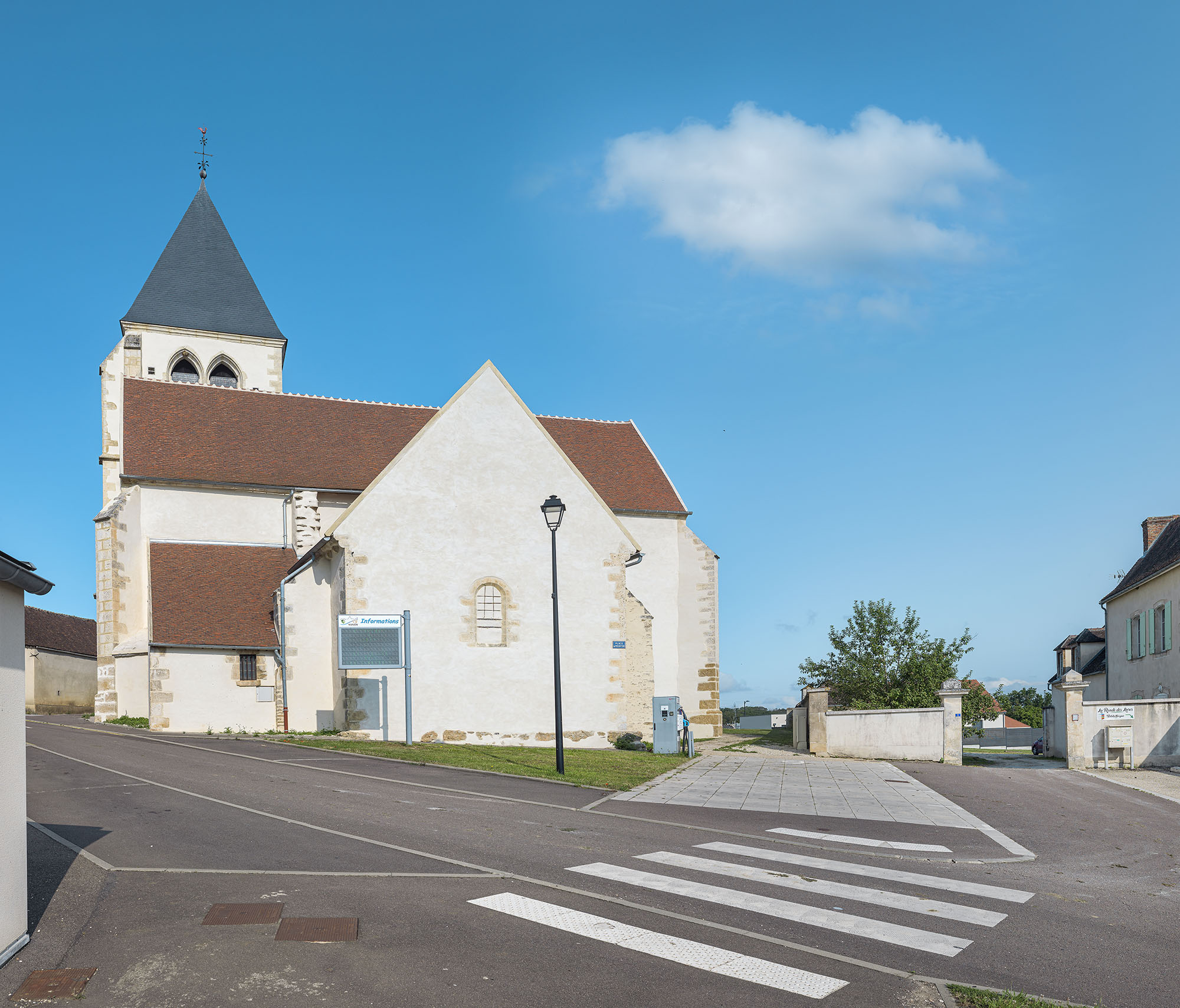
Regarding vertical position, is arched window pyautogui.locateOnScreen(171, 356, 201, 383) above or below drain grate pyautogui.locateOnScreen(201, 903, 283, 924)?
above

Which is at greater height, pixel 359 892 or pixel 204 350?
pixel 204 350

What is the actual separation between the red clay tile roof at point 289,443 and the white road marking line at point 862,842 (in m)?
23.3

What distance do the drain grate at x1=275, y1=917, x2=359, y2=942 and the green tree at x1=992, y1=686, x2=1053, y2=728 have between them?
84.8 meters

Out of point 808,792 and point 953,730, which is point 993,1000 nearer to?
point 808,792

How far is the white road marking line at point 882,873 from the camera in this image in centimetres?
823

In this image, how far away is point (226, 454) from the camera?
107ft

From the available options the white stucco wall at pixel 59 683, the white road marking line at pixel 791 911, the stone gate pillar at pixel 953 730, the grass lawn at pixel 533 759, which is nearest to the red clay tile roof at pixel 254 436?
the grass lawn at pixel 533 759

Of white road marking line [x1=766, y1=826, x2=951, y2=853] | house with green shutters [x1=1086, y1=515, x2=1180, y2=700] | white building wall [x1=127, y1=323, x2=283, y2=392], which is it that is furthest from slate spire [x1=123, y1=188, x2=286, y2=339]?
white road marking line [x1=766, y1=826, x2=951, y2=853]

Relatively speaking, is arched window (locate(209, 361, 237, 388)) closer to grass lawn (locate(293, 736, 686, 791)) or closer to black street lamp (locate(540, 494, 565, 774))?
grass lawn (locate(293, 736, 686, 791))

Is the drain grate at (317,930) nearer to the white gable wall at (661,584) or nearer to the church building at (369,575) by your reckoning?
the church building at (369,575)

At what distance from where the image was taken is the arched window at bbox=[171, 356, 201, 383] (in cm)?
4425

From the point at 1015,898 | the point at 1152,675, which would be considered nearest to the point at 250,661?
the point at 1015,898

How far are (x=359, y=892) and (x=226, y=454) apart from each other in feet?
90.5

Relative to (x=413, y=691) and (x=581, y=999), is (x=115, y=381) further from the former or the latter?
(x=581, y=999)
